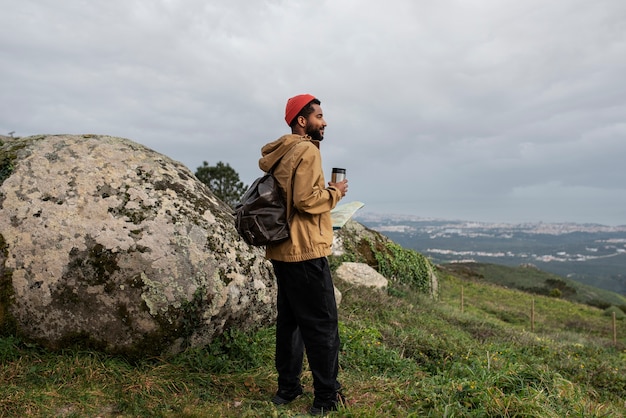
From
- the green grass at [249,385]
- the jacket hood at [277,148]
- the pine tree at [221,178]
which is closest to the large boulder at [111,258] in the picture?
the green grass at [249,385]

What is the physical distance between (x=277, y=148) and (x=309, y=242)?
2.90ft

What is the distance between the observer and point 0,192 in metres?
4.56

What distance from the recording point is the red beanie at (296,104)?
12.7ft

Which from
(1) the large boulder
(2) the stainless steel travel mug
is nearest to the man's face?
(2) the stainless steel travel mug

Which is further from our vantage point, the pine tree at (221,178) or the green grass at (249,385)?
the pine tree at (221,178)

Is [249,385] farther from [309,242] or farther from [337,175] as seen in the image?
[337,175]

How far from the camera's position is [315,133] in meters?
3.92

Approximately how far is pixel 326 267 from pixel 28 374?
111 inches

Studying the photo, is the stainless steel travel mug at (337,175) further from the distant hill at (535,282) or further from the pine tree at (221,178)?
the distant hill at (535,282)

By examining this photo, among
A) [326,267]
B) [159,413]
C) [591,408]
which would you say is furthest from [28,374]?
[591,408]

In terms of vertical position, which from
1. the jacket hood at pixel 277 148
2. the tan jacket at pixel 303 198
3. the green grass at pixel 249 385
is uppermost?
the jacket hood at pixel 277 148

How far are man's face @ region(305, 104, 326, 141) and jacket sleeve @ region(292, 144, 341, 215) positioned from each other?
225 millimetres

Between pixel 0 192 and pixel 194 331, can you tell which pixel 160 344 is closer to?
pixel 194 331

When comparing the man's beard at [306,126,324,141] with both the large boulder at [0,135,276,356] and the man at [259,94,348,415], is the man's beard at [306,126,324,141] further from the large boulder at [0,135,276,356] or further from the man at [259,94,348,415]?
the large boulder at [0,135,276,356]
